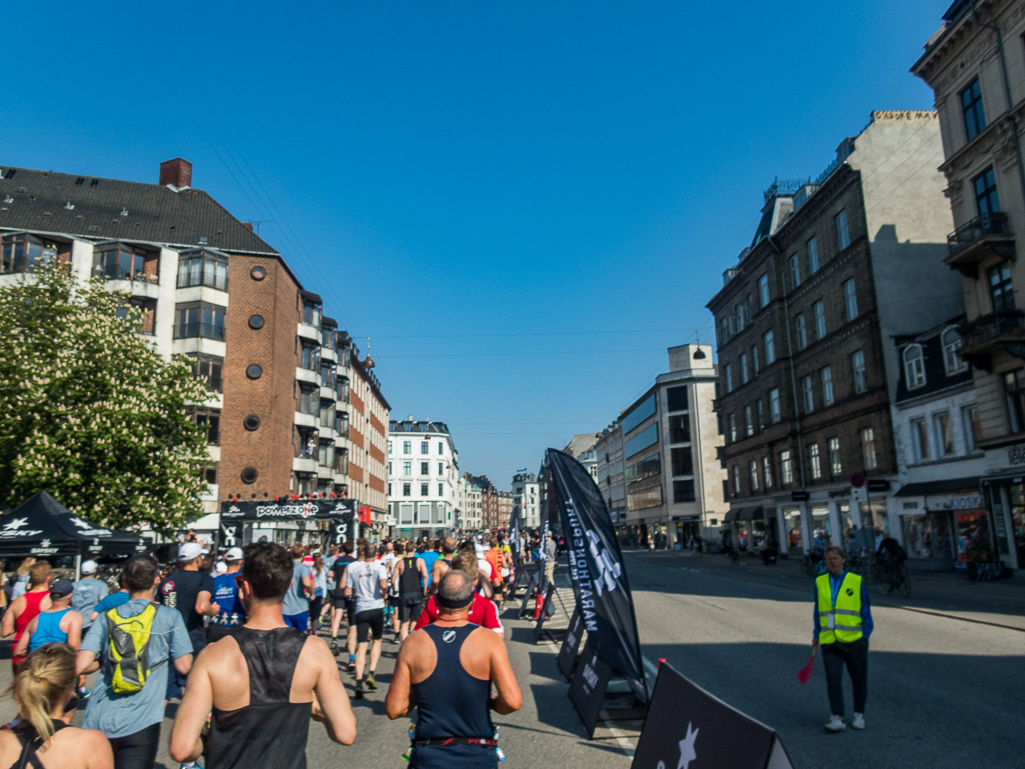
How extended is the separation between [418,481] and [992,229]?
3316 inches

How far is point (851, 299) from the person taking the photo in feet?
111

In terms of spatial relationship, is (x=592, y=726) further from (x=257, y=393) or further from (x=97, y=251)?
(x=97, y=251)

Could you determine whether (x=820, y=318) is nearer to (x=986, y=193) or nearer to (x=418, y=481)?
(x=986, y=193)

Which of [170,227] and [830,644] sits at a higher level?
[170,227]

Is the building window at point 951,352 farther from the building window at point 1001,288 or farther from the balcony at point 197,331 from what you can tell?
the balcony at point 197,331

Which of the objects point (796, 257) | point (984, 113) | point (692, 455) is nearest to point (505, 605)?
point (984, 113)

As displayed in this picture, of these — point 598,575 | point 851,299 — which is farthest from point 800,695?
point 851,299

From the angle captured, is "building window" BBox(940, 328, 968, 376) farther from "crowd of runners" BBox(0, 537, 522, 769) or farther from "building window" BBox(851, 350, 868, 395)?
"crowd of runners" BBox(0, 537, 522, 769)

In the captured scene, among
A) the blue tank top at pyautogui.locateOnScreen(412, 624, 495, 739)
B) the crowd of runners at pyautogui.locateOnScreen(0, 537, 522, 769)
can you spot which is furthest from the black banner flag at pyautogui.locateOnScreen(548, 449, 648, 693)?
the blue tank top at pyautogui.locateOnScreen(412, 624, 495, 739)

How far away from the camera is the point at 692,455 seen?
69000mm

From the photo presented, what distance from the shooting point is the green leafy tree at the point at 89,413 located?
74.3 feet

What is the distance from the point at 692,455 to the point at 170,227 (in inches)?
1895

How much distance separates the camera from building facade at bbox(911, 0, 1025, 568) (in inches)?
867

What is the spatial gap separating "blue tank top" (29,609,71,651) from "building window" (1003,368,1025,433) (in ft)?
81.7
